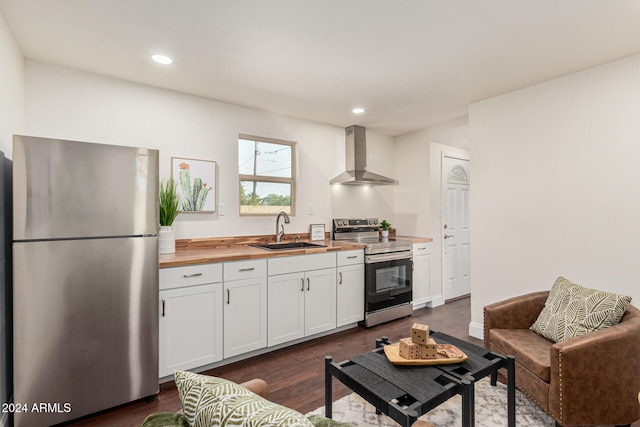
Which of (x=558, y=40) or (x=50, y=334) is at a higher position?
(x=558, y=40)

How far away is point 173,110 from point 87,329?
1982mm

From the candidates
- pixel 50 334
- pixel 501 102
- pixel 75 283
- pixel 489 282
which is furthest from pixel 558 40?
pixel 50 334

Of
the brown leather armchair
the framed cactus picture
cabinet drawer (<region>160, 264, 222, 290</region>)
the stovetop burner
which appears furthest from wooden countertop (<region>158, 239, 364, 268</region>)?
the brown leather armchair

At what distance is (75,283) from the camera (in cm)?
192

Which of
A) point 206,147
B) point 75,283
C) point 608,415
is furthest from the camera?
point 206,147

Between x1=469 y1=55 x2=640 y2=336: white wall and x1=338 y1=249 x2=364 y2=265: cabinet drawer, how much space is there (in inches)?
46.3

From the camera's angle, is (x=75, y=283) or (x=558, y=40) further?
(x=558, y=40)

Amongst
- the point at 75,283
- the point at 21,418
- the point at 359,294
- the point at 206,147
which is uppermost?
the point at 206,147

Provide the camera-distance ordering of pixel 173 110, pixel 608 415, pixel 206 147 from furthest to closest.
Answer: pixel 206 147 < pixel 173 110 < pixel 608 415

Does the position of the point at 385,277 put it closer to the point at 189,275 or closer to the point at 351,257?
the point at 351,257

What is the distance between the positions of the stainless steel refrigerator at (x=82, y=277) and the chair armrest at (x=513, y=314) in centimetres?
242

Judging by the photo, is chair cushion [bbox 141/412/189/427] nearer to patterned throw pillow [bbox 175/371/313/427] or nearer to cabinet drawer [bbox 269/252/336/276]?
patterned throw pillow [bbox 175/371/313/427]

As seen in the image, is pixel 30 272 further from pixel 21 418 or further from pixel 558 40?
pixel 558 40

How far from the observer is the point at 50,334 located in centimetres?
185
